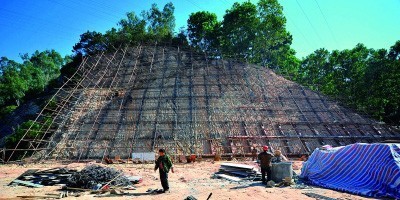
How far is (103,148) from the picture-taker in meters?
17.9

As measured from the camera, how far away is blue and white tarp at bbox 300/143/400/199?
309 inches

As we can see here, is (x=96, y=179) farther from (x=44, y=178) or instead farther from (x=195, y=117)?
(x=195, y=117)

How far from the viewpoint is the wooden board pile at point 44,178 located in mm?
10570

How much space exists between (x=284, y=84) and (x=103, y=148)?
14.8 metres

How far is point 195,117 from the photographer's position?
20.1m

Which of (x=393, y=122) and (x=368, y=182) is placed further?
(x=393, y=122)

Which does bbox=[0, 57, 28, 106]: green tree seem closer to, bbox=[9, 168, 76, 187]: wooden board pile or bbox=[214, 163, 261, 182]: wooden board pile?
bbox=[9, 168, 76, 187]: wooden board pile

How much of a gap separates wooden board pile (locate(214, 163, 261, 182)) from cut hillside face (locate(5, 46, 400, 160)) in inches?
218

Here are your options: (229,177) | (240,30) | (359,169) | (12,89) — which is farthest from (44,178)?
(12,89)

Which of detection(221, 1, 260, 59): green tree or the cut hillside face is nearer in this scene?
Answer: the cut hillside face

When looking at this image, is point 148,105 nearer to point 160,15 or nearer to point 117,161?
point 117,161

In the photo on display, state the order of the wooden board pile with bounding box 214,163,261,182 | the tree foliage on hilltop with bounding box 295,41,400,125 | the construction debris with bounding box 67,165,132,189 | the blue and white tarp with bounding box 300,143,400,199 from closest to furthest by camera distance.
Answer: the blue and white tarp with bounding box 300,143,400,199 < the construction debris with bounding box 67,165,132,189 < the wooden board pile with bounding box 214,163,261,182 < the tree foliage on hilltop with bounding box 295,41,400,125

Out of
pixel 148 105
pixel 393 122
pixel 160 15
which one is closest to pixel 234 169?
pixel 148 105

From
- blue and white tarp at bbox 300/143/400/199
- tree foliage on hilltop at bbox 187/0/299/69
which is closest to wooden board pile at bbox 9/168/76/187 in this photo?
blue and white tarp at bbox 300/143/400/199
